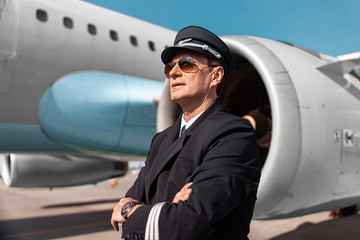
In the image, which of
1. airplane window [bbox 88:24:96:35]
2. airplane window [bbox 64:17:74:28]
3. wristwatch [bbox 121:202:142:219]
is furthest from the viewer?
airplane window [bbox 88:24:96:35]

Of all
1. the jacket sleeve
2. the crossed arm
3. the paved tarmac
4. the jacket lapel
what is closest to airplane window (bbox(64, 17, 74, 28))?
the paved tarmac

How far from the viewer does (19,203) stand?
25.2 feet

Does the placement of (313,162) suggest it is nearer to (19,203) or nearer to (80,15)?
(80,15)

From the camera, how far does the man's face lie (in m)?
1.11

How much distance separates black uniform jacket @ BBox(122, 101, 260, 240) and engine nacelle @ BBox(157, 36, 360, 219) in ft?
4.92

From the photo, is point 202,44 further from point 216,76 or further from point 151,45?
point 151,45

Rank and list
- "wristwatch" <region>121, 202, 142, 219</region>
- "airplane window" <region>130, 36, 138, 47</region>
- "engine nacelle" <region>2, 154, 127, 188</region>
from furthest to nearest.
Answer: "engine nacelle" <region>2, 154, 127, 188</region> < "airplane window" <region>130, 36, 138, 47</region> < "wristwatch" <region>121, 202, 142, 219</region>

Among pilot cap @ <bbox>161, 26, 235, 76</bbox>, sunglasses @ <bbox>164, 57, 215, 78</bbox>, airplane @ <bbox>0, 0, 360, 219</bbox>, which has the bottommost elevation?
airplane @ <bbox>0, 0, 360, 219</bbox>

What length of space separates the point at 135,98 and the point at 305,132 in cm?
294

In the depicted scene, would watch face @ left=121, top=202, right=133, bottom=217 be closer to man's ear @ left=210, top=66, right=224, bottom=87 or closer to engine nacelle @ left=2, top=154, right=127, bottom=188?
man's ear @ left=210, top=66, right=224, bottom=87

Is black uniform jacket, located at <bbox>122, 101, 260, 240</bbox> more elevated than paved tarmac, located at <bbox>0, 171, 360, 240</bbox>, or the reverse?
black uniform jacket, located at <bbox>122, 101, 260, 240</bbox>

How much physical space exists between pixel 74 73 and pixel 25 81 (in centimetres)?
66

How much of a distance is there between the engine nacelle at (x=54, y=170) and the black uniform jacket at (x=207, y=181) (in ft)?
17.3

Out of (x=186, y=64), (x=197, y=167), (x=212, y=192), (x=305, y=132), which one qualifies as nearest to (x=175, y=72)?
(x=186, y=64)
